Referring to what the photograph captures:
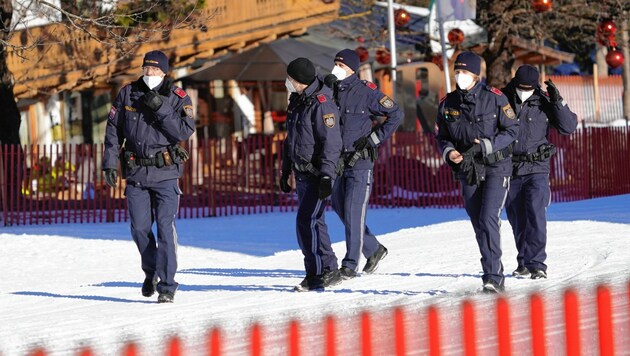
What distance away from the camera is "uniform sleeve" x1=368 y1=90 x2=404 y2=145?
1241cm

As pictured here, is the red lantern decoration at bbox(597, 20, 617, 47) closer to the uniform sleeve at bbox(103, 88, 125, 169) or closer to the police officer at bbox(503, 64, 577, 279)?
the police officer at bbox(503, 64, 577, 279)

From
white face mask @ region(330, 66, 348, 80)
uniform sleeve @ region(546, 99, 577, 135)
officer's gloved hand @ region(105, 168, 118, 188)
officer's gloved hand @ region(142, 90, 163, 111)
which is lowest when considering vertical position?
officer's gloved hand @ region(105, 168, 118, 188)

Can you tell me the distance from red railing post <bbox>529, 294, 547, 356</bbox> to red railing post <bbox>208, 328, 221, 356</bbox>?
1158 millimetres

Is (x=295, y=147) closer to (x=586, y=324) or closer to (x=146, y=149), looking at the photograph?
(x=146, y=149)

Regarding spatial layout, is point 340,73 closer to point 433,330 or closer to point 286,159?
point 286,159

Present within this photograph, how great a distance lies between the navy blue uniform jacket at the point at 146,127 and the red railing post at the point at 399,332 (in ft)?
20.3

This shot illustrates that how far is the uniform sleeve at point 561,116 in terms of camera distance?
11.9 m

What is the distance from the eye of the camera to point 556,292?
11.2 metres

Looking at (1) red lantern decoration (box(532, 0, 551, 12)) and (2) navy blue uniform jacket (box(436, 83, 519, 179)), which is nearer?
(2) navy blue uniform jacket (box(436, 83, 519, 179))

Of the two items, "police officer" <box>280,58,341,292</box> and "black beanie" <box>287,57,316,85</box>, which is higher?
"black beanie" <box>287,57,316,85</box>

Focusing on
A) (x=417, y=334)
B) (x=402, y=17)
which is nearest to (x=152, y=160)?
(x=417, y=334)

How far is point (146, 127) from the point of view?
1137 cm

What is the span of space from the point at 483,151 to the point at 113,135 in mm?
2808

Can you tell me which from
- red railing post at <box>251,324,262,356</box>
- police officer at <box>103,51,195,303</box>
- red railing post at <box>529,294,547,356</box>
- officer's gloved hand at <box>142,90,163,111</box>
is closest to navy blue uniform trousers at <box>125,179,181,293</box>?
police officer at <box>103,51,195,303</box>
